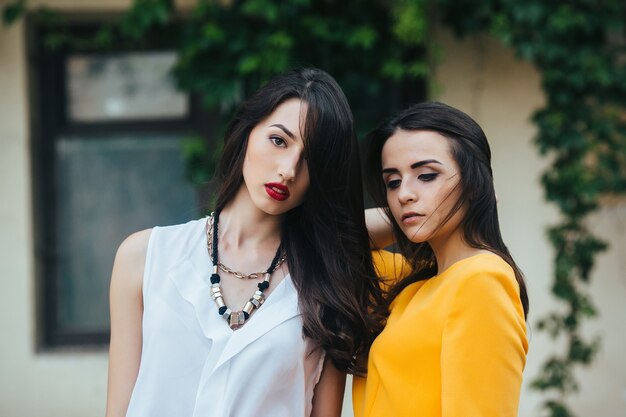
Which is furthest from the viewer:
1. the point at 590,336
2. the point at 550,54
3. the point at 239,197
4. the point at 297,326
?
the point at 590,336

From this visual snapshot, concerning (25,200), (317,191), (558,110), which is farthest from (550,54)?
(25,200)

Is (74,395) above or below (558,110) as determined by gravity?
below

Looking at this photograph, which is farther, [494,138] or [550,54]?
[494,138]

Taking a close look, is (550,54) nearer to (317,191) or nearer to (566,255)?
(566,255)

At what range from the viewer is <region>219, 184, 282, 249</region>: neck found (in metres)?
2.24

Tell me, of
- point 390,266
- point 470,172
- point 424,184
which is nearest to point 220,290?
point 390,266

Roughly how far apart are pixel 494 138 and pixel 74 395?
2.66m

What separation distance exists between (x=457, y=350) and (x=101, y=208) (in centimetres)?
323

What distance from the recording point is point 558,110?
163 inches

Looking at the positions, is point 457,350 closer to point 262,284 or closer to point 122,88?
point 262,284

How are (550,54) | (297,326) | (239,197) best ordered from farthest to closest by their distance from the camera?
(550,54), (239,197), (297,326)

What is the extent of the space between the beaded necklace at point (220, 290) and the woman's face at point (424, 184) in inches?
16.5

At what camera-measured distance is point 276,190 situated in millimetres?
2082

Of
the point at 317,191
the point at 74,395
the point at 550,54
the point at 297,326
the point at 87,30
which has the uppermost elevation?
the point at 87,30
